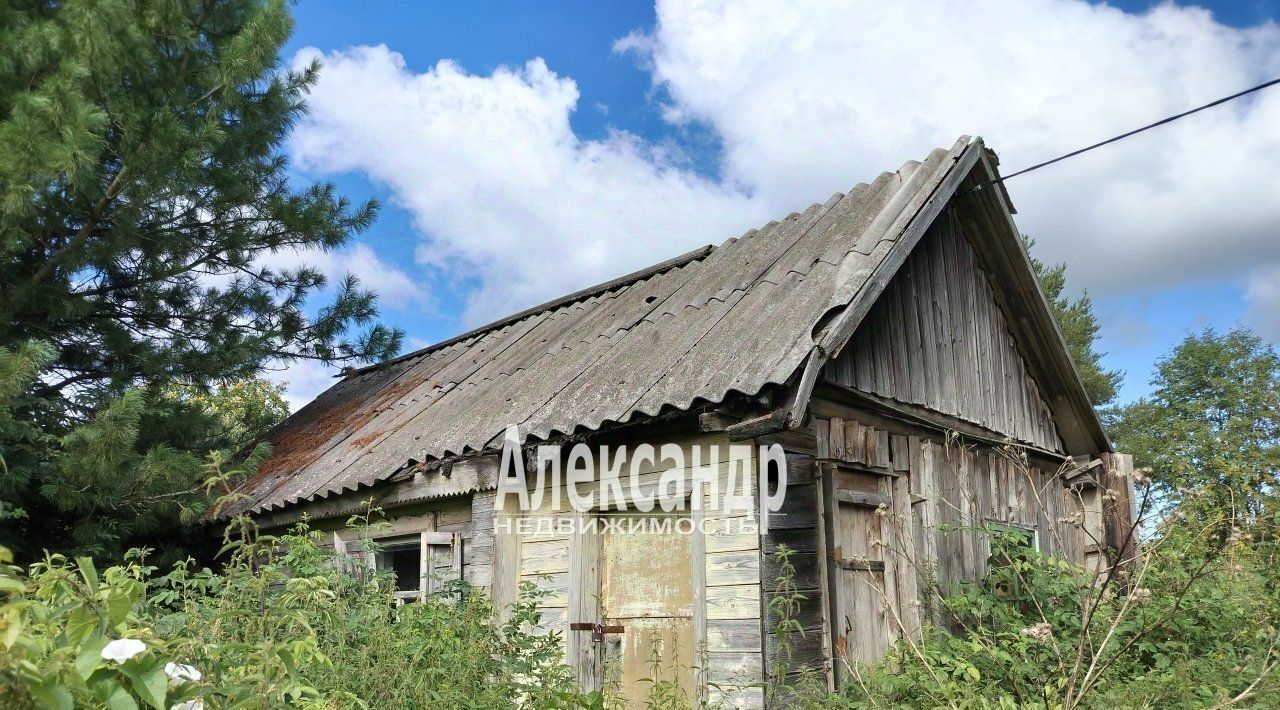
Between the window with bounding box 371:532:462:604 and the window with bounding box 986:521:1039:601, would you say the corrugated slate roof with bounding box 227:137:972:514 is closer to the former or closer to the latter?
the window with bounding box 371:532:462:604

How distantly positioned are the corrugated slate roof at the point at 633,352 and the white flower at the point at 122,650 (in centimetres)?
393

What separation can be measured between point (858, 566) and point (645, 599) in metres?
1.45

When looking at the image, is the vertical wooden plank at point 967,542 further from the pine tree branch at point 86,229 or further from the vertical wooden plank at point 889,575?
the pine tree branch at point 86,229

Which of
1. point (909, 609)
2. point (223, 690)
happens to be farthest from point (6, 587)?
point (909, 609)

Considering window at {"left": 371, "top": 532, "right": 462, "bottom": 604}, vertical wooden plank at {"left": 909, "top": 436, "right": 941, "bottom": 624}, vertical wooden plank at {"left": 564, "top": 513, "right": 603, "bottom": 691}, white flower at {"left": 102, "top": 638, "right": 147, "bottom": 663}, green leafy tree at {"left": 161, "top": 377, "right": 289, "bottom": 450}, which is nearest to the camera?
white flower at {"left": 102, "top": 638, "right": 147, "bottom": 663}

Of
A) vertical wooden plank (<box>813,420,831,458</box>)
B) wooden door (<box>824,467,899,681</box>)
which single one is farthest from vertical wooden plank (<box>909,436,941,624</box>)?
vertical wooden plank (<box>813,420,831,458</box>)

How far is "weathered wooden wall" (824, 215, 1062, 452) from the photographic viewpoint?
6.88 meters

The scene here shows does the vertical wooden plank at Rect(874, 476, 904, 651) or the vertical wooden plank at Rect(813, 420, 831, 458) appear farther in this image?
the vertical wooden plank at Rect(874, 476, 904, 651)

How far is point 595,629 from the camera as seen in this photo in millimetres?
6164

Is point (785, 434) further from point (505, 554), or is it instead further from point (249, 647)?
point (249, 647)

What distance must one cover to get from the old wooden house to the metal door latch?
12mm

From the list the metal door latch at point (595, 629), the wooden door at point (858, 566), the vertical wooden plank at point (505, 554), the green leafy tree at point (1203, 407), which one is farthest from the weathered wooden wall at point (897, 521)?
the green leafy tree at point (1203, 407)

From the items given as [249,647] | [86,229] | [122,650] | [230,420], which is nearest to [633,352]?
[249,647]

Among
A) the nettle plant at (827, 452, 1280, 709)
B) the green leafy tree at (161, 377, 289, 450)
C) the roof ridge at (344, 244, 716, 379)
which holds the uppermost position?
the roof ridge at (344, 244, 716, 379)
